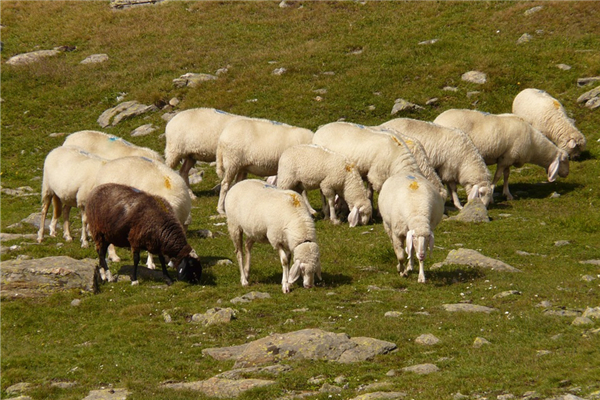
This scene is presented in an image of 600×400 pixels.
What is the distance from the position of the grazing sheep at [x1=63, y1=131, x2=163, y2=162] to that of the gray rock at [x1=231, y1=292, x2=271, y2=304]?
8.54 m

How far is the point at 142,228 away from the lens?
1620cm

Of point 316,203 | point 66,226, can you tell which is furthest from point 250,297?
point 316,203

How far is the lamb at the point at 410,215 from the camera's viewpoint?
621 inches

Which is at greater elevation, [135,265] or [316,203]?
[135,265]

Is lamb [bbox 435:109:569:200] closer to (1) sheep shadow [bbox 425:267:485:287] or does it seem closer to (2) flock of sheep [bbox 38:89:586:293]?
→ (2) flock of sheep [bbox 38:89:586:293]

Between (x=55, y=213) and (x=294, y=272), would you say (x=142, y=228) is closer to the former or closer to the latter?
(x=294, y=272)

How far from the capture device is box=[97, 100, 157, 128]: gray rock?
110ft

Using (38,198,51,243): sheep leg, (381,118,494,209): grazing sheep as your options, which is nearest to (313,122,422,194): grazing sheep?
(381,118,494,209): grazing sheep

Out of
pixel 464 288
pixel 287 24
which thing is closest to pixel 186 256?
pixel 464 288

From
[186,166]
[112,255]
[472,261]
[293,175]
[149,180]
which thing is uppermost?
[149,180]

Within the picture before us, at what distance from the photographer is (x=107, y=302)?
1523 cm

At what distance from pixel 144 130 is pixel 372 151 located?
13084mm

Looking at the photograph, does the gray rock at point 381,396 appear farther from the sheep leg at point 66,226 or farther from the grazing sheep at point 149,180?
the sheep leg at point 66,226

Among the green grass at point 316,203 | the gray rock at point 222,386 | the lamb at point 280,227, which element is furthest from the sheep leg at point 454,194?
the gray rock at point 222,386
